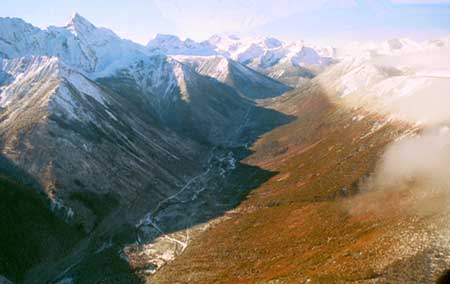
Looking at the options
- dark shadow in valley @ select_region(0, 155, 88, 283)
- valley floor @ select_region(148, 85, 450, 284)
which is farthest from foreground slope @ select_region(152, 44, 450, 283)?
dark shadow in valley @ select_region(0, 155, 88, 283)

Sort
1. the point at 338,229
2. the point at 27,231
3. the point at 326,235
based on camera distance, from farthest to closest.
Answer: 1. the point at 27,231
2. the point at 338,229
3. the point at 326,235

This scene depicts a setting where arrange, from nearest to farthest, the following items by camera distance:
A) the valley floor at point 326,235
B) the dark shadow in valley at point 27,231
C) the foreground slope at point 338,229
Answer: the valley floor at point 326,235
the foreground slope at point 338,229
the dark shadow in valley at point 27,231

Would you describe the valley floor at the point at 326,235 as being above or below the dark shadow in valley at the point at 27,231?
below

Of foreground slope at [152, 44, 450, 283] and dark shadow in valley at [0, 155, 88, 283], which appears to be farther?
dark shadow in valley at [0, 155, 88, 283]

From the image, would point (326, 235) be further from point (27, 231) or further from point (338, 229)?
point (27, 231)

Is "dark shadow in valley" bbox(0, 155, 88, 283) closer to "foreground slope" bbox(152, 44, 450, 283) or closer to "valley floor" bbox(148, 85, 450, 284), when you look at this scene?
"foreground slope" bbox(152, 44, 450, 283)

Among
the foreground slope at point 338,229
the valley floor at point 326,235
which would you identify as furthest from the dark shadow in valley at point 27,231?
the valley floor at point 326,235

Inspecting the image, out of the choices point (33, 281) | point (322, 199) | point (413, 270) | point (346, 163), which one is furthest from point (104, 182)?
point (413, 270)

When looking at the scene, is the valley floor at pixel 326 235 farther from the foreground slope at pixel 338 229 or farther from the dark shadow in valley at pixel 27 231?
the dark shadow in valley at pixel 27 231

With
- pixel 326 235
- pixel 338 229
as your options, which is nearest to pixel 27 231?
pixel 326 235

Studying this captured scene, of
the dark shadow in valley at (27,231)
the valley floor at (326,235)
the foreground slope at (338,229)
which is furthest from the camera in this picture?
the dark shadow in valley at (27,231)

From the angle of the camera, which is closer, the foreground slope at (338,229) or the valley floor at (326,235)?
the valley floor at (326,235)

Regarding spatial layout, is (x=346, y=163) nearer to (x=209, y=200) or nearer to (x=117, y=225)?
(x=209, y=200)
